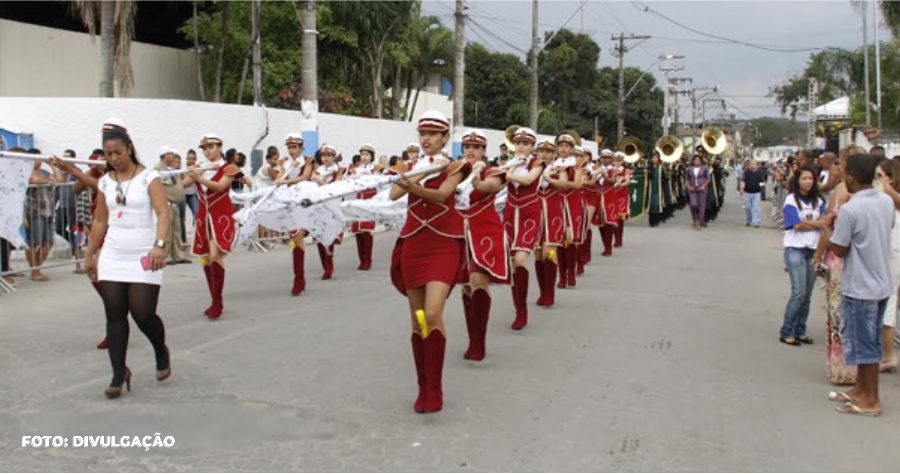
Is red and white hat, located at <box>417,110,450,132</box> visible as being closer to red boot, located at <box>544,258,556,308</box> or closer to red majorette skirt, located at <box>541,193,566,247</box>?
red majorette skirt, located at <box>541,193,566,247</box>

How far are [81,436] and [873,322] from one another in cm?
493

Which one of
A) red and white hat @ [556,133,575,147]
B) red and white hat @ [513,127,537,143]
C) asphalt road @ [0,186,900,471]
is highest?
red and white hat @ [556,133,575,147]

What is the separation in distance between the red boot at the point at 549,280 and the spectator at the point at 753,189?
14.5 meters

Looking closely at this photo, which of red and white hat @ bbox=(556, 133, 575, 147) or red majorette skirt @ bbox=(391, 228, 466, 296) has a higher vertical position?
red and white hat @ bbox=(556, 133, 575, 147)

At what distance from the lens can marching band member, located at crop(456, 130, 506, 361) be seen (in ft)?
22.8

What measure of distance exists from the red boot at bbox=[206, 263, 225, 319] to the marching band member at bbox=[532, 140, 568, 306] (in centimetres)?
330

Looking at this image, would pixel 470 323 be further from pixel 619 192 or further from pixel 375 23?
pixel 375 23

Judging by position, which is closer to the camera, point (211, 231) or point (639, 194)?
point (211, 231)

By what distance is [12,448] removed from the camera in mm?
5219

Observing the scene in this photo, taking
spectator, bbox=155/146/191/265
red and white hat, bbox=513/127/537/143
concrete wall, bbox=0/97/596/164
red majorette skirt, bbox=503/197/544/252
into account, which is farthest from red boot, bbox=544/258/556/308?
concrete wall, bbox=0/97/596/164

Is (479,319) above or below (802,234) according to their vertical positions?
below

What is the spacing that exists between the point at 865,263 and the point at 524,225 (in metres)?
3.75

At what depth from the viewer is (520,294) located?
29.7 feet

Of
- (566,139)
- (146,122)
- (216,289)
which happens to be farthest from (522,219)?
(146,122)
